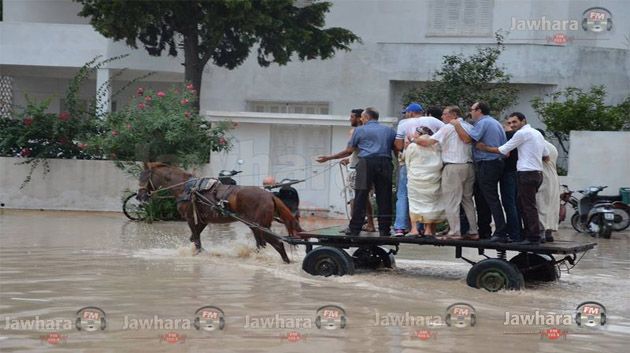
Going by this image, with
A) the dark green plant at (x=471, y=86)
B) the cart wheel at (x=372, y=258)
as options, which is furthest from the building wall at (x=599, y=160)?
the cart wheel at (x=372, y=258)

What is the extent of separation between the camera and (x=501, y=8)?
27828 millimetres

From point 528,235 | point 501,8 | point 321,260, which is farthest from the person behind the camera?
point 501,8

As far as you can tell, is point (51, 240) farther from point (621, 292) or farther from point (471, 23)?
point (471, 23)

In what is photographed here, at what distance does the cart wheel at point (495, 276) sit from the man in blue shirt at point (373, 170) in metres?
1.35

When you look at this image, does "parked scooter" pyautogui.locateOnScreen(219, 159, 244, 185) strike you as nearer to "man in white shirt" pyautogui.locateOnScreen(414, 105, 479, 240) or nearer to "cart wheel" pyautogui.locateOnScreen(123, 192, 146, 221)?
"cart wheel" pyautogui.locateOnScreen(123, 192, 146, 221)

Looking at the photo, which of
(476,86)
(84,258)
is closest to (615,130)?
(476,86)

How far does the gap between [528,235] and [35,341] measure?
18.8ft

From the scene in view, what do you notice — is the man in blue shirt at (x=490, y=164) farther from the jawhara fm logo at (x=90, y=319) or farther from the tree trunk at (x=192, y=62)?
the tree trunk at (x=192, y=62)

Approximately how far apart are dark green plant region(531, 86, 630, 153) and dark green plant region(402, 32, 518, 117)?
3.47 feet

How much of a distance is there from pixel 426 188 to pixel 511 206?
102 centimetres

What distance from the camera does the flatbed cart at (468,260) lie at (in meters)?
11.2

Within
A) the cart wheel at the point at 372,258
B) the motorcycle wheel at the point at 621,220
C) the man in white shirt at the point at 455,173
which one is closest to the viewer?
the man in white shirt at the point at 455,173

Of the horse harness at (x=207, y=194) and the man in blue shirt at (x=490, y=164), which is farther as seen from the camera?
the horse harness at (x=207, y=194)

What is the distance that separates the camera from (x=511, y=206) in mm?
11664
